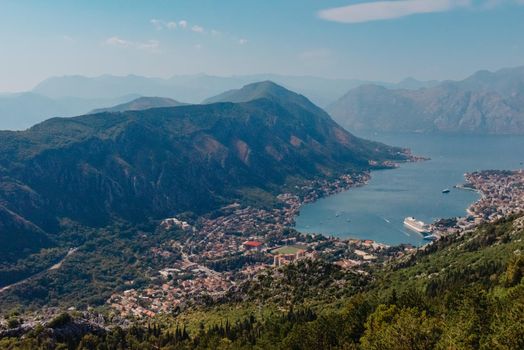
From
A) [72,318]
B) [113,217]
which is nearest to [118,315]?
[72,318]

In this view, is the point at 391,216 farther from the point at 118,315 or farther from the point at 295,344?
the point at 295,344

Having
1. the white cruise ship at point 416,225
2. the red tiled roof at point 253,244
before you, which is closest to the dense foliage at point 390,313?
the red tiled roof at point 253,244

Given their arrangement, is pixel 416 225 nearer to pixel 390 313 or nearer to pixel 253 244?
pixel 253 244

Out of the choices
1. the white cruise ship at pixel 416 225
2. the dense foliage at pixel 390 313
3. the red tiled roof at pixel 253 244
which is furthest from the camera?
the white cruise ship at pixel 416 225

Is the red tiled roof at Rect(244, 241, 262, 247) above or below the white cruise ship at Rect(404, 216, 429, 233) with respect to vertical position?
below

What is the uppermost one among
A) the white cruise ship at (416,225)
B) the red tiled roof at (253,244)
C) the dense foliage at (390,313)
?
the dense foliage at (390,313)

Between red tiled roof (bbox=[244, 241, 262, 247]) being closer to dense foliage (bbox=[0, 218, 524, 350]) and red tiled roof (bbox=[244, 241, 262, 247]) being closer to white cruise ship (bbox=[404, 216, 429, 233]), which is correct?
white cruise ship (bbox=[404, 216, 429, 233])

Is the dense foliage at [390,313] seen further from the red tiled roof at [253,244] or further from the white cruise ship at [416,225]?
the white cruise ship at [416,225]

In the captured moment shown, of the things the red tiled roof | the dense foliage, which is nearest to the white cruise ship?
the red tiled roof

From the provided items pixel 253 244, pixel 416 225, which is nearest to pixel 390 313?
pixel 253 244

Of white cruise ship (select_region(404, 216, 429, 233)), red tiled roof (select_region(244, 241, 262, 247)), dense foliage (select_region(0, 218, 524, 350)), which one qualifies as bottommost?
red tiled roof (select_region(244, 241, 262, 247))
